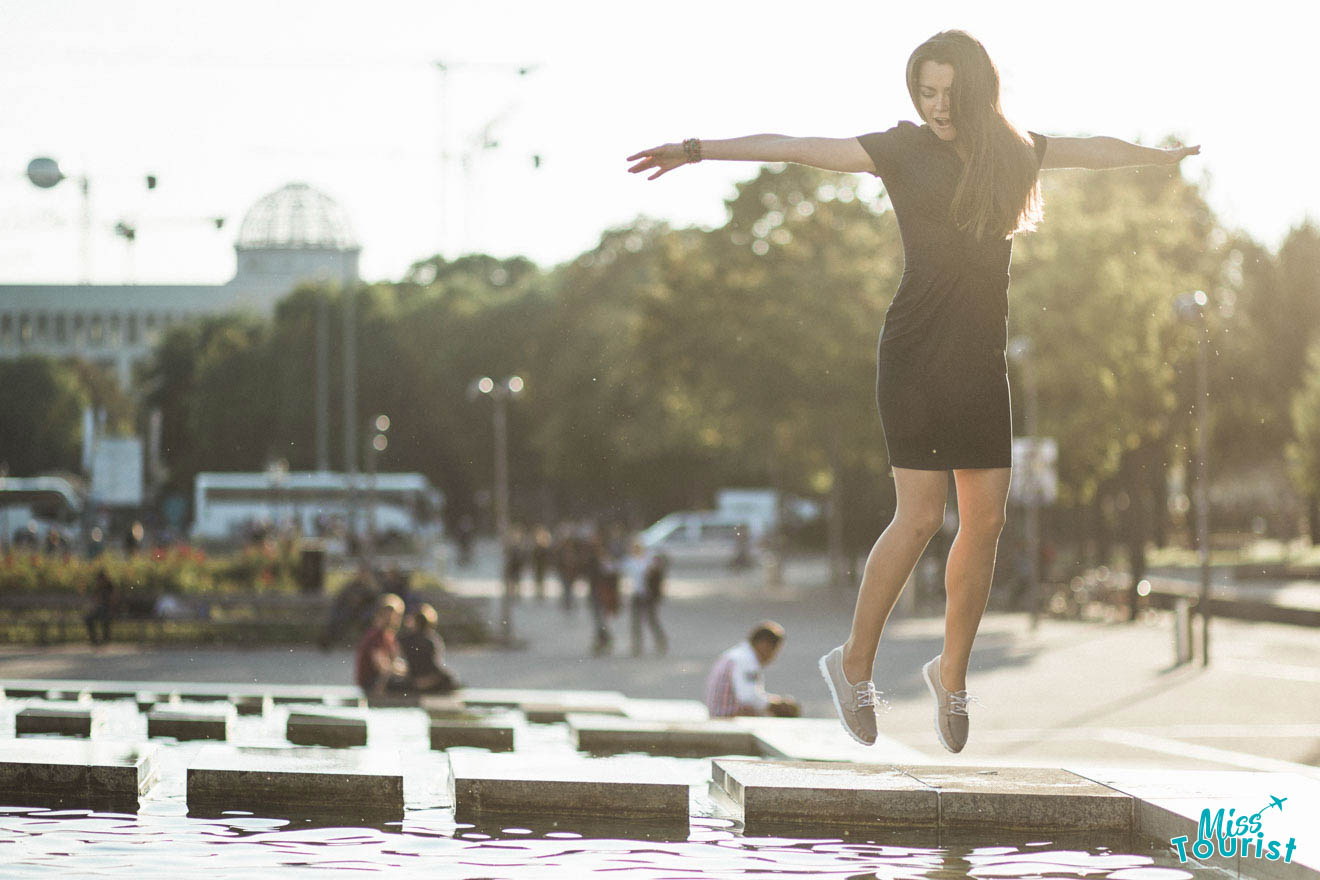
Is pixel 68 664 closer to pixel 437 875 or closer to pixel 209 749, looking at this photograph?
pixel 209 749

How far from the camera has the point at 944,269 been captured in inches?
199

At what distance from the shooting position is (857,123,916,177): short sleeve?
507cm

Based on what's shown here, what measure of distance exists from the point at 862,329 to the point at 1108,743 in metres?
19.3

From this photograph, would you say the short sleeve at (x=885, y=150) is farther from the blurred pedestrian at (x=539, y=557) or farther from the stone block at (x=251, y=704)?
the blurred pedestrian at (x=539, y=557)

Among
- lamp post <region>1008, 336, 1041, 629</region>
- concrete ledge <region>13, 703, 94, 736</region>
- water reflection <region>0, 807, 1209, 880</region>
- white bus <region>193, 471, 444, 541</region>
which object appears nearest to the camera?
water reflection <region>0, 807, 1209, 880</region>

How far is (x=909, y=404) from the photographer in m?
5.05

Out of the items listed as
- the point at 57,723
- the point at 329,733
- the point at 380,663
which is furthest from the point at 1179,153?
the point at 380,663

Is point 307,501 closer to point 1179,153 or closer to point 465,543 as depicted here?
point 465,543

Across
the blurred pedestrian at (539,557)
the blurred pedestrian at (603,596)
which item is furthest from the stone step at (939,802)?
the blurred pedestrian at (539,557)

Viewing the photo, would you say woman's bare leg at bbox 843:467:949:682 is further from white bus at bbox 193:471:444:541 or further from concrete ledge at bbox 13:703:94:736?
white bus at bbox 193:471:444:541

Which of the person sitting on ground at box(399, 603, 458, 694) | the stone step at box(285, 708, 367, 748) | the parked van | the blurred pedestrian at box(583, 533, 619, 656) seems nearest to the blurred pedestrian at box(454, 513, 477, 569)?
the parked van

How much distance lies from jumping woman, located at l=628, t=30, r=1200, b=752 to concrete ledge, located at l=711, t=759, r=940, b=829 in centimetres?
132

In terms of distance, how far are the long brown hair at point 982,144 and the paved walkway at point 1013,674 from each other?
16.3ft

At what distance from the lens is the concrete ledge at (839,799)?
6.18m
